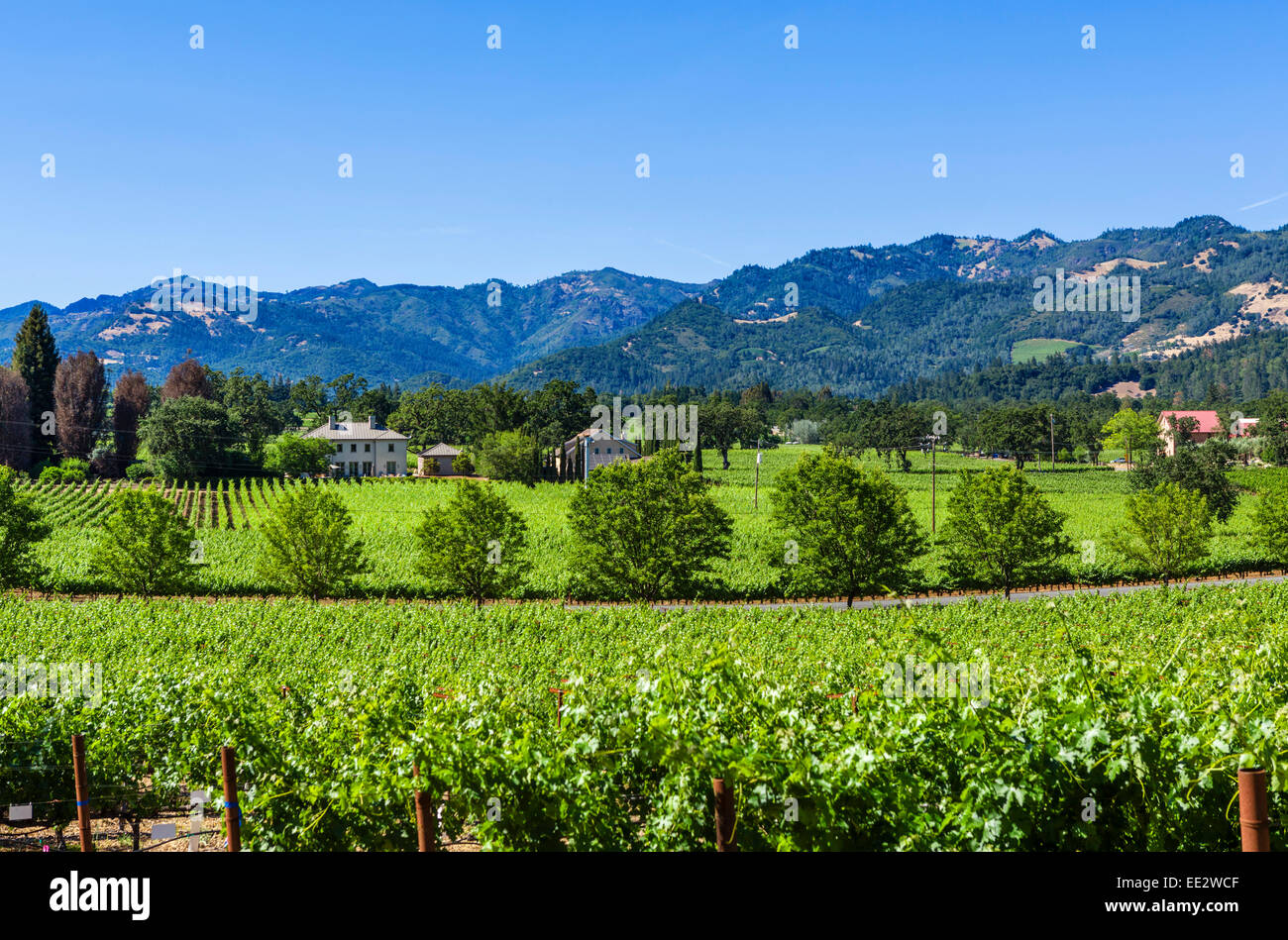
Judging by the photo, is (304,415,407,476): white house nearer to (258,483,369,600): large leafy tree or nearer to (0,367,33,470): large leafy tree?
(0,367,33,470): large leafy tree

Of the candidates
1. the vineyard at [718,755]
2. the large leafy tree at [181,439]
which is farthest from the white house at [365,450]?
the vineyard at [718,755]

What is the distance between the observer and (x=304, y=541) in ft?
144

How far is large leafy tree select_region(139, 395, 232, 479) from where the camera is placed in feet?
297

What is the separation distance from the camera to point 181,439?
90.6m

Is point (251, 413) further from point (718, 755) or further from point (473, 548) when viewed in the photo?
point (718, 755)

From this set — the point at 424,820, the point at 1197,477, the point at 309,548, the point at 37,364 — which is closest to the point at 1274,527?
the point at 1197,477

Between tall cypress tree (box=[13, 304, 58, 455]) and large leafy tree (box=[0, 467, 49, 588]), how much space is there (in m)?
64.6

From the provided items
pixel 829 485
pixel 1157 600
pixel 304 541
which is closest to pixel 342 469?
pixel 304 541

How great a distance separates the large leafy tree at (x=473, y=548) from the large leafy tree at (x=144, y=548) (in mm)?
12370

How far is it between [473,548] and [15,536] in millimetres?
24589

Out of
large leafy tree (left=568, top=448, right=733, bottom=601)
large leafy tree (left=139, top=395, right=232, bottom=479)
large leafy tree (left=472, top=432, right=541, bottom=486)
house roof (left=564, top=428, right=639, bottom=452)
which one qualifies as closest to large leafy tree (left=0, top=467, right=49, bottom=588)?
large leafy tree (left=568, top=448, right=733, bottom=601)

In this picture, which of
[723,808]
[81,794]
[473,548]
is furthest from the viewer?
[473,548]
